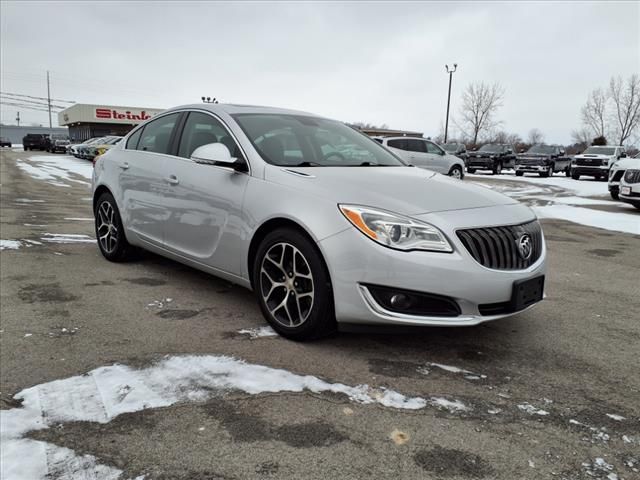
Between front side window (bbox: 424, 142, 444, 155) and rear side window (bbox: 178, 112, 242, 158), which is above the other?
front side window (bbox: 424, 142, 444, 155)

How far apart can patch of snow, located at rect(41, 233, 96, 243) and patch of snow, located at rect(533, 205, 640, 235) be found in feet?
28.0

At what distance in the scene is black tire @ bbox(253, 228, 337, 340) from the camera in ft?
10.0

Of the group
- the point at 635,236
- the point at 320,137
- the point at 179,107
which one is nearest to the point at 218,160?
the point at 320,137

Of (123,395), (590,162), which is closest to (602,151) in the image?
(590,162)

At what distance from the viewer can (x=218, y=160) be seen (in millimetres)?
3604

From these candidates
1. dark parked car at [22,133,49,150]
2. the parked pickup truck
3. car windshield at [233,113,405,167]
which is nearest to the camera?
car windshield at [233,113,405,167]

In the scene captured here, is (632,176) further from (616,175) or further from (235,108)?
(235,108)

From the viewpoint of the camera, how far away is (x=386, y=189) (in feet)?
10.6

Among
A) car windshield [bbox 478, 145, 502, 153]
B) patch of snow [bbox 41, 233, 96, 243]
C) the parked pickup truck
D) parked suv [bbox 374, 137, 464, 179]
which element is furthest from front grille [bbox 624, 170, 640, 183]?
car windshield [bbox 478, 145, 502, 153]

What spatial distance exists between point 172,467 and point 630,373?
8.62 feet

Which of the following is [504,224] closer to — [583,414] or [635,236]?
[583,414]

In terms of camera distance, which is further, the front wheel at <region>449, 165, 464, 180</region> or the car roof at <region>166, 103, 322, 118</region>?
the front wheel at <region>449, 165, 464, 180</region>

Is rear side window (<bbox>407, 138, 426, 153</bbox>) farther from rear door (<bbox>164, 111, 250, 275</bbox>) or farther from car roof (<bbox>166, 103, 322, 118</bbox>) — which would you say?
rear door (<bbox>164, 111, 250, 275</bbox>)

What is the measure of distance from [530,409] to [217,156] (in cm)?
253
